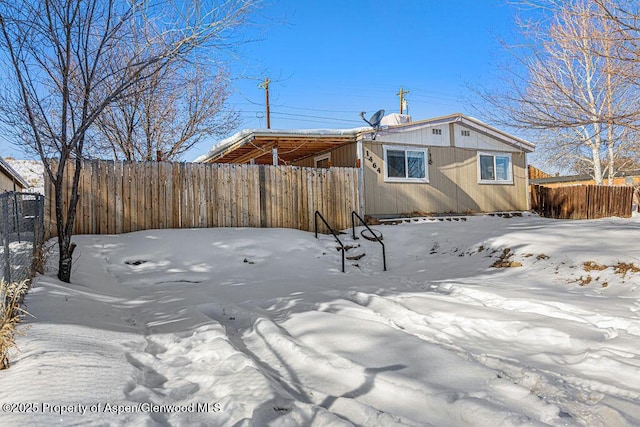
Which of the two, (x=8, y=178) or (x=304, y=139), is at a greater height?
(x=304, y=139)

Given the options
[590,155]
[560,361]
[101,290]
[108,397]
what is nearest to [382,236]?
[101,290]

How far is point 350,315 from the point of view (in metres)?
4.52

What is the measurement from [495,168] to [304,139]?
8.49 m

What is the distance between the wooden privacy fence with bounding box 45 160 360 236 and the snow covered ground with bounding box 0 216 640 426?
2101mm

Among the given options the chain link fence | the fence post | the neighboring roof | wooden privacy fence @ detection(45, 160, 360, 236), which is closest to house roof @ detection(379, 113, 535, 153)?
wooden privacy fence @ detection(45, 160, 360, 236)

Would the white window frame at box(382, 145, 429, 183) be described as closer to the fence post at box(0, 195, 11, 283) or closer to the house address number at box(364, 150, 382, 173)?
the house address number at box(364, 150, 382, 173)

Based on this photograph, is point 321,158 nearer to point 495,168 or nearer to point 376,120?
point 376,120

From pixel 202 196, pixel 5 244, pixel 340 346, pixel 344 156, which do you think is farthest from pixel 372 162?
pixel 5 244

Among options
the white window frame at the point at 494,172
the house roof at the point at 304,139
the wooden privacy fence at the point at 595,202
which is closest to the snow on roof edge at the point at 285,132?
the house roof at the point at 304,139

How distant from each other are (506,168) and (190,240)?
43.9 feet

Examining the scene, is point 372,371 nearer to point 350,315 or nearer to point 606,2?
point 350,315

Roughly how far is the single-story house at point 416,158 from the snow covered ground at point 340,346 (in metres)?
6.26

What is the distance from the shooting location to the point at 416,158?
577 inches

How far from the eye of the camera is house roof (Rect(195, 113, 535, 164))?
12.4 metres
